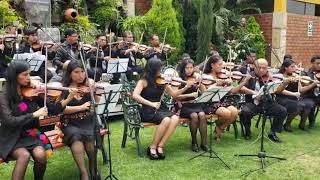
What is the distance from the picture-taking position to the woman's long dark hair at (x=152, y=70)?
5.59 meters

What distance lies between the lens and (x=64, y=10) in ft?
35.5

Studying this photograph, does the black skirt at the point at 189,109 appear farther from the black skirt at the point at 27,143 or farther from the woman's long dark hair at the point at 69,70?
the black skirt at the point at 27,143

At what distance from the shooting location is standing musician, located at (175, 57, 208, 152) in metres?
5.86

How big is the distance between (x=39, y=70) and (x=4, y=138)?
10.5 feet

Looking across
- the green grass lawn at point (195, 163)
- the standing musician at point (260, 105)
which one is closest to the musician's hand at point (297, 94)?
the standing musician at point (260, 105)

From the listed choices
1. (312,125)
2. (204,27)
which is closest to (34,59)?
(312,125)

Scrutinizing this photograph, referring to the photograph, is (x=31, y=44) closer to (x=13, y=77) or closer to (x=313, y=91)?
(x=13, y=77)

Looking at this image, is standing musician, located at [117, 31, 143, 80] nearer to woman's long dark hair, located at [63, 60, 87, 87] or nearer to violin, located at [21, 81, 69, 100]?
woman's long dark hair, located at [63, 60, 87, 87]

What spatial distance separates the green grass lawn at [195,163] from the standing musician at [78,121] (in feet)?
1.76

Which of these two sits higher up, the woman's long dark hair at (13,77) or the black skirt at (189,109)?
the woman's long dark hair at (13,77)

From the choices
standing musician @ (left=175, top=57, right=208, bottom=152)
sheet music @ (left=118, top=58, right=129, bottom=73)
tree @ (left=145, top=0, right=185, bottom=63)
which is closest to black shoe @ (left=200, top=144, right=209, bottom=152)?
standing musician @ (left=175, top=57, right=208, bottom=152)

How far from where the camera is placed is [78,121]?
4.59m

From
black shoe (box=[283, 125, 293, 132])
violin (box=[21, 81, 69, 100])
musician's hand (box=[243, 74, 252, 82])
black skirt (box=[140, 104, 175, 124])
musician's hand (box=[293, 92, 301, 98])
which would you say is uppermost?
musician's hand (box=[243, 74, 252, 82])

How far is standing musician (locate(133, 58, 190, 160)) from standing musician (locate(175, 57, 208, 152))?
277mm
